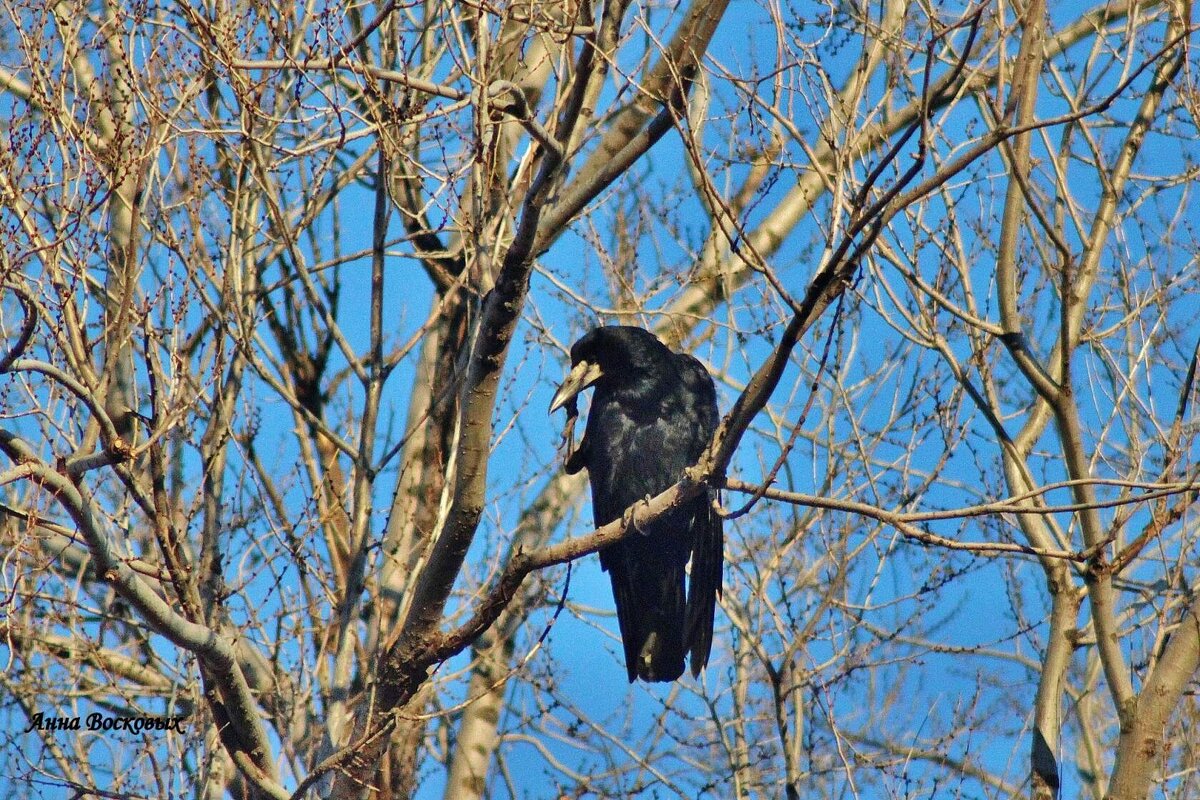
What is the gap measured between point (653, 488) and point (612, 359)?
2.30ft

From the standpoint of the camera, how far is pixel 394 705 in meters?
4.44

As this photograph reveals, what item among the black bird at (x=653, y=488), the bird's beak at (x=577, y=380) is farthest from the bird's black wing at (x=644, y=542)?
the bird's beak at (x=577, y=380)

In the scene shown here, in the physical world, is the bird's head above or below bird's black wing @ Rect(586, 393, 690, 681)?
above

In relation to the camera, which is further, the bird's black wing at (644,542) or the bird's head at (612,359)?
the bird's head at (612,359)

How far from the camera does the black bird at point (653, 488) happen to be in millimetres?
5375

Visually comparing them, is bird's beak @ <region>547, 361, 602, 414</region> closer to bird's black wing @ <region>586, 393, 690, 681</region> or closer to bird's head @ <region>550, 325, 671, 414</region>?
bird's head @ <region>550, 325, 671, 414</region>

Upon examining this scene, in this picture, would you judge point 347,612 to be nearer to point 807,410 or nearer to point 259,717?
point 259,717

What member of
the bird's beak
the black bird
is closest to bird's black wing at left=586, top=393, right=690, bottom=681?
the black bird

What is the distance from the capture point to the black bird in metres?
5.38

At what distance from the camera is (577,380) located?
5.68 metres

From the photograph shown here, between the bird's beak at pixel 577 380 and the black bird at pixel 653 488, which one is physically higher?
the bird's beak at pixel 577 380

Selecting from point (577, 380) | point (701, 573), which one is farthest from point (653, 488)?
point (577, 380)

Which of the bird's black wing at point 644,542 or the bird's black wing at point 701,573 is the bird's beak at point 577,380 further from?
the bird's black wing at point 701,573

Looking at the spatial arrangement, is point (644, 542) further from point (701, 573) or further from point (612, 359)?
point (612, 359)
